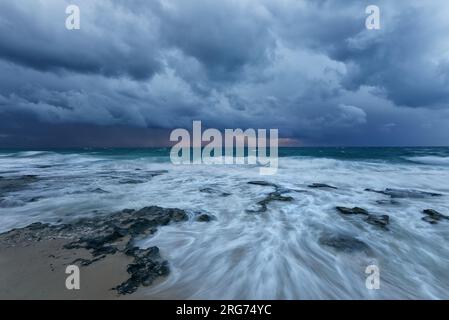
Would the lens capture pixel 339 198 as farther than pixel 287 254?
Yes

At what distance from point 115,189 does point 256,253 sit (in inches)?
280

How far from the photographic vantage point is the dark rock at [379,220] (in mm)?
5992

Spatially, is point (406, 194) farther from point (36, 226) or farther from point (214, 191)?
point (36, 226)

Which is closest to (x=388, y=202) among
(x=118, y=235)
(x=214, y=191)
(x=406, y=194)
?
(x=406, y=194)

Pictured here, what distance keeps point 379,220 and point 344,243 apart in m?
1.91

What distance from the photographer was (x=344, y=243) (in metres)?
4.98

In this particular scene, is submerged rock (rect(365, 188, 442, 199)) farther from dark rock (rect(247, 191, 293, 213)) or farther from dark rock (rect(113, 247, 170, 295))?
dark rock (rect(113, 247, 170, 295))

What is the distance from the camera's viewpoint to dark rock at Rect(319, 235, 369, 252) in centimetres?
475

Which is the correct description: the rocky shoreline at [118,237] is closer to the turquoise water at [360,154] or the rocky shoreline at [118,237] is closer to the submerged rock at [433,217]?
the submerged rock at [433,217]
